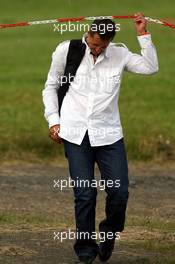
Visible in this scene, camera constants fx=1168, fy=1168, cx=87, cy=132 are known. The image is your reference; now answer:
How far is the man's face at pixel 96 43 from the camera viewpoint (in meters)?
8.98

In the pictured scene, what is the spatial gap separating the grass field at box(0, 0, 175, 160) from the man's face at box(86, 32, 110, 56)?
134 centimetres

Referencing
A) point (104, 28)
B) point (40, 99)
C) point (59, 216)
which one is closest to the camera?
point (104, 28)

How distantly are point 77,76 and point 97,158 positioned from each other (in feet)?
2.21

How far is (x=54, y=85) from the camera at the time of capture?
9273 millimetres

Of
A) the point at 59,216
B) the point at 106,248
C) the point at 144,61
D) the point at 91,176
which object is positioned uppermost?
the point at 144,61

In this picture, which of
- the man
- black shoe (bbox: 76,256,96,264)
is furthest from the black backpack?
black shoe (bbox: 76,256,96,264)

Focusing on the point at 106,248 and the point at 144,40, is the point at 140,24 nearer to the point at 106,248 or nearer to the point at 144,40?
the point at 144,40

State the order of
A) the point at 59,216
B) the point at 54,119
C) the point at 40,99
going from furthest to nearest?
the point at 40,99 → the point at 59,216 → the point at 54,119

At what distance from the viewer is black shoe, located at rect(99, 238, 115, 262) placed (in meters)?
A: 9.44

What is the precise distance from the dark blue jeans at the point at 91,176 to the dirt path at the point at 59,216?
502 millimetres

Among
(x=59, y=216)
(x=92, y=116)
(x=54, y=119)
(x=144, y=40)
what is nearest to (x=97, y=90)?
(x=92, y=116)

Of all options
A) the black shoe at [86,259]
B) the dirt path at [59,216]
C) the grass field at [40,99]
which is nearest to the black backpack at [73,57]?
the grass field at [40,99]

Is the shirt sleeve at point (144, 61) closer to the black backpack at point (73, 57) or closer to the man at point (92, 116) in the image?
the man at point (92, 116)

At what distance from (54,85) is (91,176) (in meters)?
0.79
